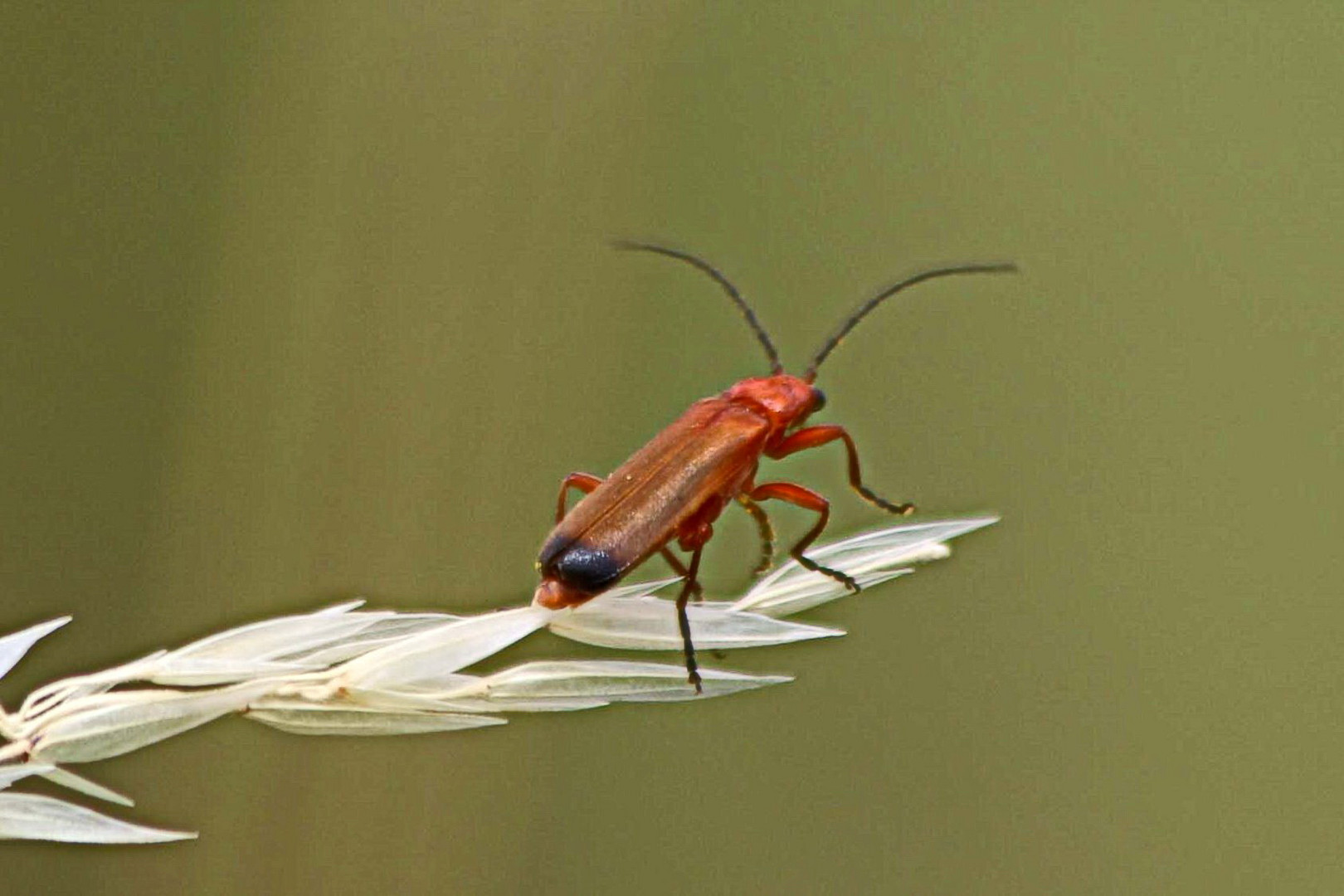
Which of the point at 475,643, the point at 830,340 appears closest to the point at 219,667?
the point at 475,643

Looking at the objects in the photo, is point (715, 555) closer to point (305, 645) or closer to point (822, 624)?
point (822, 624)

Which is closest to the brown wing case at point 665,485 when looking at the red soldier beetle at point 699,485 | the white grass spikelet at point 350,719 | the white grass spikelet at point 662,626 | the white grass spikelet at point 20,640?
the red soldier beetle at point 699,485

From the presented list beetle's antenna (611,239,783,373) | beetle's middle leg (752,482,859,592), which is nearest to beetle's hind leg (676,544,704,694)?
beetle's middle leg (752,482,859,592)

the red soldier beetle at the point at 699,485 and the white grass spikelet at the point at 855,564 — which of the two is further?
the red soldier beetle at the point at 699,485

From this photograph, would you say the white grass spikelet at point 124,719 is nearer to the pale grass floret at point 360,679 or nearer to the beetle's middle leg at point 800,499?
the pale grass floret at point 360,679

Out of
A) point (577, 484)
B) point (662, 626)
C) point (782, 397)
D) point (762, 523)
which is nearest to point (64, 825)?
point (662, 626)

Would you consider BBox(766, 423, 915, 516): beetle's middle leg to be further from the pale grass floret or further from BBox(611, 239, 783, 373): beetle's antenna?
the pale grass floret
